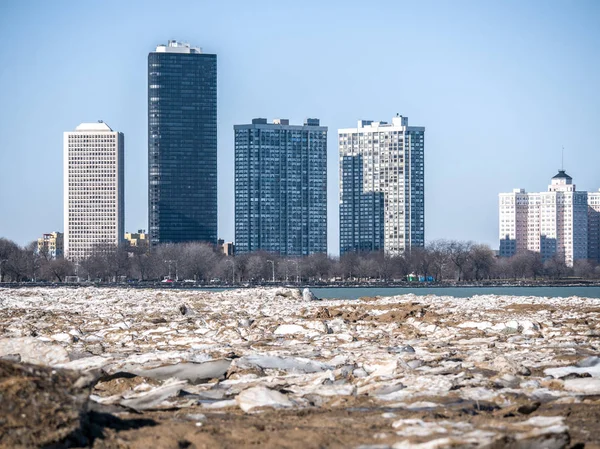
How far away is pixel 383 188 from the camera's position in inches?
7106

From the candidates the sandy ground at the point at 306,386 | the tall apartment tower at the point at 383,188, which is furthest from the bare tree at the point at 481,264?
the sandy ground at the point at 306,386

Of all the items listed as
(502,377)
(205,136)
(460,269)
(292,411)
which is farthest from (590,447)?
(205,136)

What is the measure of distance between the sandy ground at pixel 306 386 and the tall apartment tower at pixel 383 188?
6142 inches

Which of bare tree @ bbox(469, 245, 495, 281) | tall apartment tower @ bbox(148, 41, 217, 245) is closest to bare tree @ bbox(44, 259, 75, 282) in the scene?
tall apartment tower @ bbox(148, 41, 217, 245)

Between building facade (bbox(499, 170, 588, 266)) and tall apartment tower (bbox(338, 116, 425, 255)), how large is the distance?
81.2ft

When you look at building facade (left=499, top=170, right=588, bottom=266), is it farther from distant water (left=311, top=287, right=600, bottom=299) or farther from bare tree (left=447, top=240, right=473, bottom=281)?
distant water (left=311, top=287, right=600, bottom=299)

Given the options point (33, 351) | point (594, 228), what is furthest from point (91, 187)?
point (33, 351)

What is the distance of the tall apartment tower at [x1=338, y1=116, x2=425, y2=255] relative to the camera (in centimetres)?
17575

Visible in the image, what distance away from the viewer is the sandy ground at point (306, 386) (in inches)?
263

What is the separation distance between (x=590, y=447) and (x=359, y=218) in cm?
17327

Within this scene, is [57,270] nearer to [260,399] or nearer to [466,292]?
[466,292]

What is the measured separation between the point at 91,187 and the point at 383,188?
59.6 meters

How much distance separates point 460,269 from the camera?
138m

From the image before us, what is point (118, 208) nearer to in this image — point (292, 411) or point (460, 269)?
point (460, 269)
